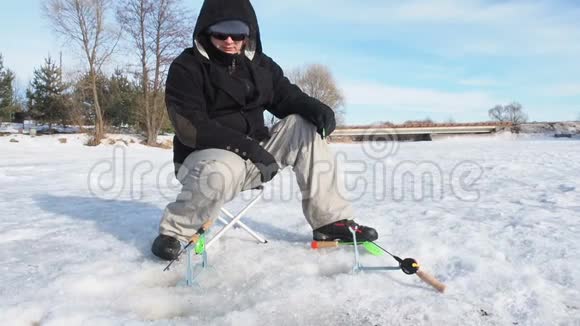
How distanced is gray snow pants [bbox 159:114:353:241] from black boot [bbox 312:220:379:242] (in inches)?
1.2

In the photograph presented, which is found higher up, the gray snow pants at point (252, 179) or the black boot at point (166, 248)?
the gray snow pants at point (252, 179)

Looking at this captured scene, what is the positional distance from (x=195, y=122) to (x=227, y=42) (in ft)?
1.66

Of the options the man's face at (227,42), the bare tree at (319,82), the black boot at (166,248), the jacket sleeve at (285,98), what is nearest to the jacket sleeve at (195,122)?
the man's face at (227,42)

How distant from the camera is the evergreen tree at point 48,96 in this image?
74.2ft

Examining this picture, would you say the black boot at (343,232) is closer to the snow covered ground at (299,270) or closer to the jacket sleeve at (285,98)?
the snow covered ground at (299,270)

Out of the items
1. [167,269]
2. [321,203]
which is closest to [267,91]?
[321,203]

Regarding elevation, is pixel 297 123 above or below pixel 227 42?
below

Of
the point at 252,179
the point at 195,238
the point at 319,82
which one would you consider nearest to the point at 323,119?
the point at 252,179

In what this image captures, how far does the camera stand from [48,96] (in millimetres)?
22875

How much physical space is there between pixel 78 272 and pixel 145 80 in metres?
19.7

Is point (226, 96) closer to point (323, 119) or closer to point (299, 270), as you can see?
point (323, 119)

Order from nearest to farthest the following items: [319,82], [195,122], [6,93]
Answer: [195,122] → [6,93] → [319,82]

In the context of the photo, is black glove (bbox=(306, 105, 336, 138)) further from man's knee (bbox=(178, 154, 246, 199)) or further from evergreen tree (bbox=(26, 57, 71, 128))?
evergreen tree (bbox=(26, 57, 71, 128))

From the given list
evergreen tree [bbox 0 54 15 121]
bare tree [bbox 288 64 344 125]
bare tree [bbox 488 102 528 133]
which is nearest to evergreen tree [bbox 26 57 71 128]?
evergreen tree [bbox 0 54 15 121]
